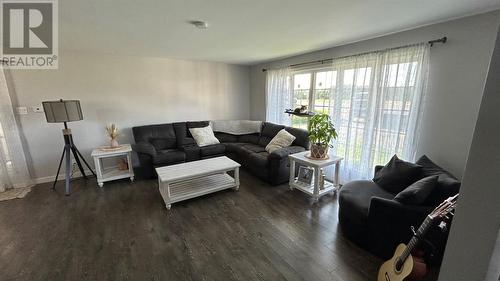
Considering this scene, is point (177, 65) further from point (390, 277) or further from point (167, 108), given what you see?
point (390, 277)

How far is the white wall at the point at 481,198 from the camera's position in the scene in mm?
783

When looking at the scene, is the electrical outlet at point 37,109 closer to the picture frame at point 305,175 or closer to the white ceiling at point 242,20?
the white ceiling at point 242,20

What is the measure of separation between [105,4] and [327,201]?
3343mm

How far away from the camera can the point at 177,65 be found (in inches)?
174

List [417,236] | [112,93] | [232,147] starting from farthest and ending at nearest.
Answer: [232,147] → [112,93] → [417,236]

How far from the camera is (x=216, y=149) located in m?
4.27

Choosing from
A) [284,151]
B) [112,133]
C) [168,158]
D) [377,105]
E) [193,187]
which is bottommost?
[193,187]

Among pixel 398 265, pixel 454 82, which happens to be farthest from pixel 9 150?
pixel 454 82

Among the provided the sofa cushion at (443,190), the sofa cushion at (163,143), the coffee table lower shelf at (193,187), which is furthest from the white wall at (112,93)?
the sofa cushion at (443,190)

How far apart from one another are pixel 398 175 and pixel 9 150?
5550 mm

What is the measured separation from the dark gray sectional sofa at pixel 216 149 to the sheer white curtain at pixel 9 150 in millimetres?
1632

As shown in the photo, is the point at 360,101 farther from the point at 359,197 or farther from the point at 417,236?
the point at 417,236

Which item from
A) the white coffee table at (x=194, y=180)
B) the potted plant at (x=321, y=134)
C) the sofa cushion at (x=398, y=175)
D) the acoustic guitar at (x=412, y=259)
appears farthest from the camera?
the potted plant at (x=321, y=134)

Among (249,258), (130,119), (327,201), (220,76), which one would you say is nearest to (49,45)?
(130,119)
